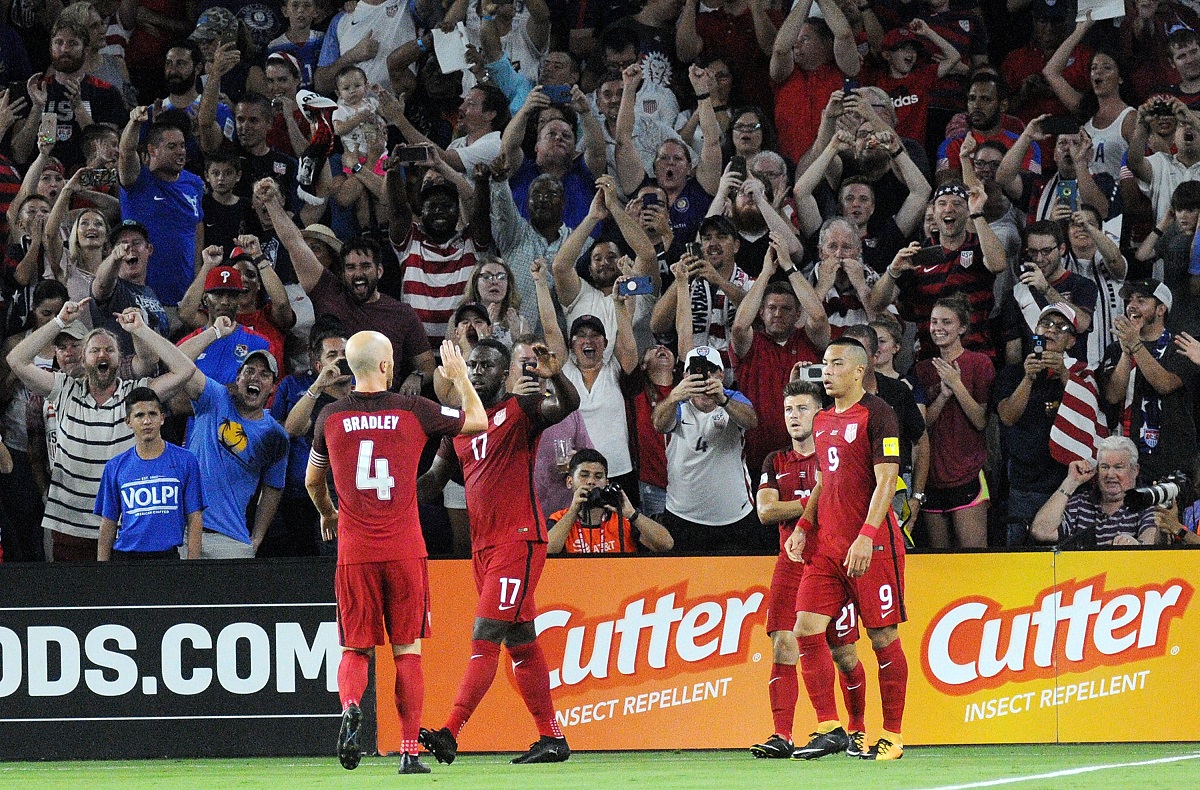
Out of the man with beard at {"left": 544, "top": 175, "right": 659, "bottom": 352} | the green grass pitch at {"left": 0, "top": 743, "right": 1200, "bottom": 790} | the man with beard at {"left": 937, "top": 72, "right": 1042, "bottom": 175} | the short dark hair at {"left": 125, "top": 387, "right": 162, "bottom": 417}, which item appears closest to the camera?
the green grass pitch at {"left": 0, "top": 743, "right": 1200, "bottom": 790}

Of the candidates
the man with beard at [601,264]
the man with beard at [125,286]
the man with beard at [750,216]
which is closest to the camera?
the man with beard at [125,286]

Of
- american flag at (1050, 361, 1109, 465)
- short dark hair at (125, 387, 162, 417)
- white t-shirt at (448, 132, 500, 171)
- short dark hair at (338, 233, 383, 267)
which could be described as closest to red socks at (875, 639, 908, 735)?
american flag at (1050, 361, 1109, 465)

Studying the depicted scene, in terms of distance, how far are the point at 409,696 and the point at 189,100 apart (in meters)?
7.30

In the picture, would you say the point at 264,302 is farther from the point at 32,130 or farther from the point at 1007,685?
the point at 1007,685

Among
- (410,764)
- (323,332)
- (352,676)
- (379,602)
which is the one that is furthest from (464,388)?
(323,332)

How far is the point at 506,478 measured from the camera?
8344mm

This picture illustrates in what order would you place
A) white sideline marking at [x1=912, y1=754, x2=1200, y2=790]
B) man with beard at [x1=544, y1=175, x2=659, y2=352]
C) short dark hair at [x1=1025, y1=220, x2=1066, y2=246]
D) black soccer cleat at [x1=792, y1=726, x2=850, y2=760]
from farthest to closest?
short dark hair at [x1=1025, y1=220, x2=1066, y2=246] < man with beard at [x1=544, y1=175, x2=659, y2=352] < black soccer cleat at [x1=792, y1=726, x2=850, y2=760] < white sideline marking at [x1=912, y1=754, x2=1200, y2=790]

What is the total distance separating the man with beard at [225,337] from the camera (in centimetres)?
1073

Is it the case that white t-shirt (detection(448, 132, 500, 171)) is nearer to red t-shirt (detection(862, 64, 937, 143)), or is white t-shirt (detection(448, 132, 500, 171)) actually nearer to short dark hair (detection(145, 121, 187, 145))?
short dark hair (detection(145, 121, 187, 145))

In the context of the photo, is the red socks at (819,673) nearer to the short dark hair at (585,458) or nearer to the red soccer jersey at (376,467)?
the short dark hair at (585,458)

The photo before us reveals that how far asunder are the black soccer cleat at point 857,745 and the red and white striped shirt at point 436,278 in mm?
4651

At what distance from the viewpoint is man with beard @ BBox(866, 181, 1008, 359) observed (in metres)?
11.4

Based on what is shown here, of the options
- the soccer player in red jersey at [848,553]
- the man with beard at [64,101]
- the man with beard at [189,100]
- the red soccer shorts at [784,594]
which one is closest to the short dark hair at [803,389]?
the soccer player in red jersey at [848,553]

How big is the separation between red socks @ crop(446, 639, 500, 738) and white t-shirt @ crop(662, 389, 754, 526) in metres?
2.31
